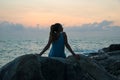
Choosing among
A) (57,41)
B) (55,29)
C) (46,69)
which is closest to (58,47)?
(57,41)

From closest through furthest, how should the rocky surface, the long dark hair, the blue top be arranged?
the rocky surface
the long dark hair
the blue top

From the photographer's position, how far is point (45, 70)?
8328 millimetres

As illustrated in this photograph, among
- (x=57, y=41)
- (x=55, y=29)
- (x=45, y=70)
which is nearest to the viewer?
(x=45, y=70)

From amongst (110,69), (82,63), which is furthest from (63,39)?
(110,69)

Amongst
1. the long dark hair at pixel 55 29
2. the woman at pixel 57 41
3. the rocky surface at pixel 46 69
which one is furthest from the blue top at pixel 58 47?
the rocky surface at pixel 46 69

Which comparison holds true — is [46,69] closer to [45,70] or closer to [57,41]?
[45,70]

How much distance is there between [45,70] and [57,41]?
1349 millimetres

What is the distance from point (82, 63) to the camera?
29.3 feet

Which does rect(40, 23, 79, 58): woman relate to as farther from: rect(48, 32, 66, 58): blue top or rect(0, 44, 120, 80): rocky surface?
rect(0, 44, 120, 80): rocky surface

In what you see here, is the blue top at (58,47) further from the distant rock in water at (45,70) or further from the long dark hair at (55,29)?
the distant rock in water at (45,70)

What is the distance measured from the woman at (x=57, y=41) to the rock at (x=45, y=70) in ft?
2.12

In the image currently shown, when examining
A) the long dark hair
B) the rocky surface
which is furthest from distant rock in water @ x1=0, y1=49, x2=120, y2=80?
the long dark hair

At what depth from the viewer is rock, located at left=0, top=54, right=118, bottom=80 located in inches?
319

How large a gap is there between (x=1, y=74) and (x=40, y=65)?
119 cm
